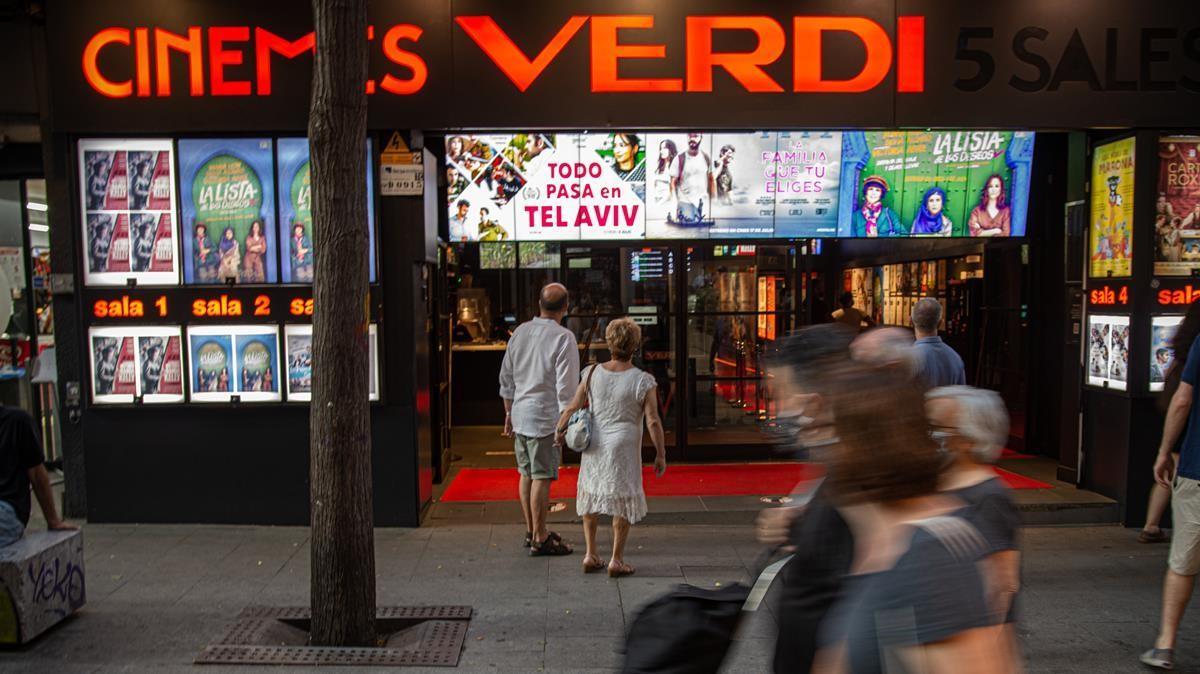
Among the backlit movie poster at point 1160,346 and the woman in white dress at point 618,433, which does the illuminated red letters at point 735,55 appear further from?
the backlit movie poster at point 1160,346

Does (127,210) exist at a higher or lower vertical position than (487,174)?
lower

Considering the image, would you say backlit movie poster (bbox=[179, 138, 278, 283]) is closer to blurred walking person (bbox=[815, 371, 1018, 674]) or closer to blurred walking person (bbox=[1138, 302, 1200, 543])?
blurred walking person (bbox=[815, 371, 1018, 674])

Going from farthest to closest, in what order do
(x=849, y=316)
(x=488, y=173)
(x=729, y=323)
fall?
(x=849, y=316) < (x=729, y=323) < (x=488, y=173)

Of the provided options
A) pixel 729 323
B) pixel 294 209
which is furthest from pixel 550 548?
pixel 729 323

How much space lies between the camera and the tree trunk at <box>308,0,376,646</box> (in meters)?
4.39

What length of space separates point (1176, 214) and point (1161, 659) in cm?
417

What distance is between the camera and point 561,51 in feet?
21.7

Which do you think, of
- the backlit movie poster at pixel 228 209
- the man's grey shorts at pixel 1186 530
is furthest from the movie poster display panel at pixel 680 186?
the man's grey shorts at pixel 1186 530

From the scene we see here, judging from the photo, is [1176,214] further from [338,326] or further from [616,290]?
[338,326]

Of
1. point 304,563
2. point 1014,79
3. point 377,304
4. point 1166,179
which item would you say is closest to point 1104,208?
point 1166,179

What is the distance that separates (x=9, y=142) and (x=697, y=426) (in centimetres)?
756

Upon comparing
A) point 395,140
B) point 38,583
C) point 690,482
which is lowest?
point 690,482

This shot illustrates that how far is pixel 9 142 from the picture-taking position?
8.09m

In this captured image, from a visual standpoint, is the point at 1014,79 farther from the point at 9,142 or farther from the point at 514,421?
the point at 9,142
